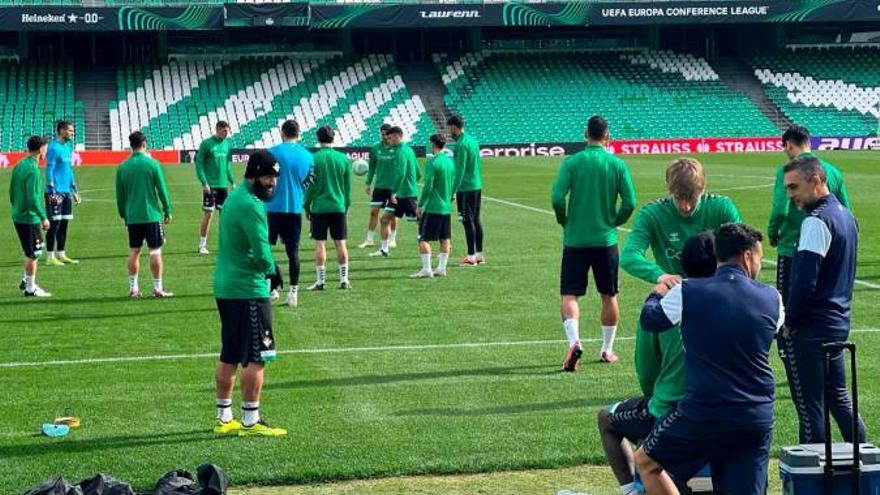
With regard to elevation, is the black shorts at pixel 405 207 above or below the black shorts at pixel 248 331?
above

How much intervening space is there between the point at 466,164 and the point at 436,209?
1279 millimetres

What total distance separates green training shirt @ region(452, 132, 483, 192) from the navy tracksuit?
11703mm

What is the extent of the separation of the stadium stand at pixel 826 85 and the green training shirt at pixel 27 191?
167ft

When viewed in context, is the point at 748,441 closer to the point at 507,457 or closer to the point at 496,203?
the point at 507,457

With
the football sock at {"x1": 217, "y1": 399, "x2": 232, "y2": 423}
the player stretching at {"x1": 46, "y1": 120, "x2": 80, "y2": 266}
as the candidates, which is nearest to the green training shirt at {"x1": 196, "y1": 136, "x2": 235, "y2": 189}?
the player stretching at {"x1": 46, "y1": 120, "x2": 80, "y2": 266}

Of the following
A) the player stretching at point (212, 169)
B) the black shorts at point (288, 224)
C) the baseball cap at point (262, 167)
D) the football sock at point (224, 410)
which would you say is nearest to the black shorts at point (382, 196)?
the player stretching at point (212, 169)

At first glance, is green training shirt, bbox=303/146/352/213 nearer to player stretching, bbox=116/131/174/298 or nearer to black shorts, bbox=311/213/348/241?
black shorts, bbox=311/213/348/241

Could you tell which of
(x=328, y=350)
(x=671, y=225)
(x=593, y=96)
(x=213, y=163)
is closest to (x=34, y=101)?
(x=593, y=96)

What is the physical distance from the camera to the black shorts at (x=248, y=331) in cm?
962

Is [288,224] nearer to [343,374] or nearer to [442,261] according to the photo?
[442,261]

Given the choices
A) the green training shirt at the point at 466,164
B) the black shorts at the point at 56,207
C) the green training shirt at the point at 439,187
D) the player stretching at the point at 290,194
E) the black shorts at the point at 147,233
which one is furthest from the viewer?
the black shorts at the point at 56,207

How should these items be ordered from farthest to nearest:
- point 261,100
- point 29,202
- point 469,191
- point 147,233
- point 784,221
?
point 261,100 → point 469,191 → point 29,202 → point 147,233 → point 784,221

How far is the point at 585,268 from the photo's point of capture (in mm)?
12219

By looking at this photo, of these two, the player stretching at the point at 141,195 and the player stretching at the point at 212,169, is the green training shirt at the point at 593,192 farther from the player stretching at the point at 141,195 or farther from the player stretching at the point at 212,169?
the player stretching at the point at 212,169
